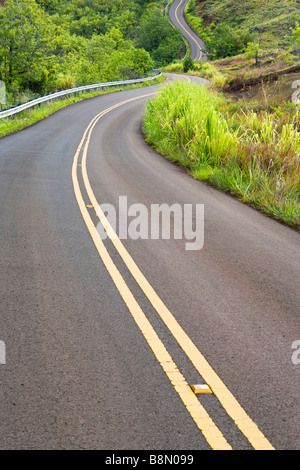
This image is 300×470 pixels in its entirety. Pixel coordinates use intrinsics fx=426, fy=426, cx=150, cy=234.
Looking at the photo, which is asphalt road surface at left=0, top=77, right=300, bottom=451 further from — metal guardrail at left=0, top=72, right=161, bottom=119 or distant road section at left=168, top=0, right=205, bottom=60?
distant road section at left=168, top=0, right=205, bottom=60

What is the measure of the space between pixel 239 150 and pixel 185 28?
9196 cm

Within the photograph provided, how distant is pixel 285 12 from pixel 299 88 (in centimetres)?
5353

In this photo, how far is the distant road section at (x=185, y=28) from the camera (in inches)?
2949

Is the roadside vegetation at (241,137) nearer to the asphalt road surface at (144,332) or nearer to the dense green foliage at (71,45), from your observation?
the asphalt road surface at (144,332)

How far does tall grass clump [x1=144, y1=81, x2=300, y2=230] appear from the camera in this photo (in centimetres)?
886

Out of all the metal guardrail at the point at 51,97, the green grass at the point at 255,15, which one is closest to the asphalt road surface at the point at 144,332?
the metal guardrail at the point at 51,97

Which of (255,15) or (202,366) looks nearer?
(202,366)

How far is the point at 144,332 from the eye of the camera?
13.3 ft

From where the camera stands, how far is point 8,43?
2969cm

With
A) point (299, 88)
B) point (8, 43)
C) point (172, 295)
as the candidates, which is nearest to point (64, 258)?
point (172, 295)

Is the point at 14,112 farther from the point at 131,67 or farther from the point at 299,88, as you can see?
the point at 131,67

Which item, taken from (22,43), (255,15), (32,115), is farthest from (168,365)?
(255,15)

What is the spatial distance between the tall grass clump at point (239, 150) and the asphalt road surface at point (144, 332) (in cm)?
78

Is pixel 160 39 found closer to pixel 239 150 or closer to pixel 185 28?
pixel 185 28
